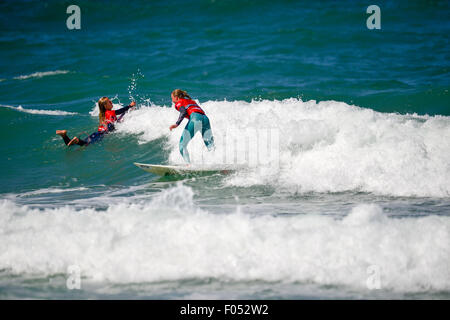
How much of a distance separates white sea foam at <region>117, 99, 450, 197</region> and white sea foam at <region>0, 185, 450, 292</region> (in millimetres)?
2560

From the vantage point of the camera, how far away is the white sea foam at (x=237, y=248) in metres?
4.72

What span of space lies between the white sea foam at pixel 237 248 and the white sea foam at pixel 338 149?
2560 millimetres

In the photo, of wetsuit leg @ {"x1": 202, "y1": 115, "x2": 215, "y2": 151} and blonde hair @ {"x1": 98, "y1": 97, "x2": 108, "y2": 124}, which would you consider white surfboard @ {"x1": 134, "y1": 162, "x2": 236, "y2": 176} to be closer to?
wetsuit leg @ {"x1": 202, "y1": 115, "x2": 215, "y2": 151}

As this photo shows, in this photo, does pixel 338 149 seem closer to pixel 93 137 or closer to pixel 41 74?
pixel 93 137

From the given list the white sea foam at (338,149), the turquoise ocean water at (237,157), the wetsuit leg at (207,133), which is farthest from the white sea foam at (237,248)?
the wetsuit leg at (207,133)

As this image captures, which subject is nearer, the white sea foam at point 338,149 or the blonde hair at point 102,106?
the white sea foam at point 338,149

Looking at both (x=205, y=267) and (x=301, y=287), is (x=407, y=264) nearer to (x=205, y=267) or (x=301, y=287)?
(x=301, y=287)

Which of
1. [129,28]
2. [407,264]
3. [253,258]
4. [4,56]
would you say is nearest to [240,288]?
[253,258]

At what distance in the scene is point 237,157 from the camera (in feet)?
31.7

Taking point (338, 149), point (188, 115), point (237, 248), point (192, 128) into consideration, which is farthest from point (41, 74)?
point (237, 248)

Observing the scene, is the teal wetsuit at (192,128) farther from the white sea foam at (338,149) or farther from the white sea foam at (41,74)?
the white sea foam at (41,74)

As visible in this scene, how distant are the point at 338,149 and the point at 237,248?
461cm

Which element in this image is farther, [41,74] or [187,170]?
[41,74]

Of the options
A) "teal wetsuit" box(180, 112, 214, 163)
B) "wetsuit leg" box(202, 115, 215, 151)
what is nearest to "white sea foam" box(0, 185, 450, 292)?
"teal wetsuit" box(180, 112, 214, 163)
